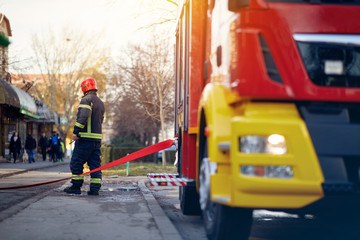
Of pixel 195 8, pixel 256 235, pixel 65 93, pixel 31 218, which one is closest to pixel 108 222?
pixel 31 218

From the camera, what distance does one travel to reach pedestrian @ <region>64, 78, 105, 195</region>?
9.87 m

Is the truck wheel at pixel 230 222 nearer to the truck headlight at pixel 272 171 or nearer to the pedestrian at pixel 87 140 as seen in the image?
the truck headlight at pixel 272 171

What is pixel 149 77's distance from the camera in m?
37.0

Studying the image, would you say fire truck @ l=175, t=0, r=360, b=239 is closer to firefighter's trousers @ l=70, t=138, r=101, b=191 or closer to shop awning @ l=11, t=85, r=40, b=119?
firefighter's trousers @ l=70, t=138, r=101, b=191

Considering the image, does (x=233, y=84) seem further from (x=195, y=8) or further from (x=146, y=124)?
(x=146, y=124)

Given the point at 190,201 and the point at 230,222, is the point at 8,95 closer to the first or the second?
the point at 190,201

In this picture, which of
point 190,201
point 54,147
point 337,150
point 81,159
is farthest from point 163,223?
point 54,147

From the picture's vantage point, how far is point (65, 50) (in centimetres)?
4453

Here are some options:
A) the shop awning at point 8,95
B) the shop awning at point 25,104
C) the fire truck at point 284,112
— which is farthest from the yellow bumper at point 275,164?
the shop awning at point 25,104

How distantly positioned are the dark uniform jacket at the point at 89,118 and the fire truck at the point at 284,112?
207 inches

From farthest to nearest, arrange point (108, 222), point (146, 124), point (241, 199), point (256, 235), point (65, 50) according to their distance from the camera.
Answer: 1. point (146, 124)
2. point (65, 50)
3. point (108, 222)
4. point (256, 235)
5. point (241, 199)

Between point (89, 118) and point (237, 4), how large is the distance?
601 centimetres

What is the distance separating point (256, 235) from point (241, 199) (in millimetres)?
2366

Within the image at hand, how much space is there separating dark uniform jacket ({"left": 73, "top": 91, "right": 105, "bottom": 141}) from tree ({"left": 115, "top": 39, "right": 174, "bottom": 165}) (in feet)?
72.2
